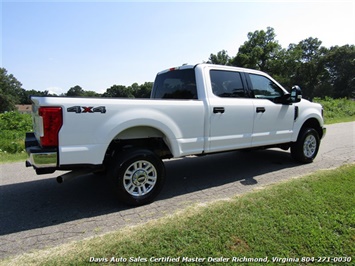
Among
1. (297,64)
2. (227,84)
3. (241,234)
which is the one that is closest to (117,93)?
(227,84)

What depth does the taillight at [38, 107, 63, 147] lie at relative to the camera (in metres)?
2.77

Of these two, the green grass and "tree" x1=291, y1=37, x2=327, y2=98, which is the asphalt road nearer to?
the green grass

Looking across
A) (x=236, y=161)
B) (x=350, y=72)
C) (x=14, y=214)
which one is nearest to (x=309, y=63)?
(x=350, y=72)

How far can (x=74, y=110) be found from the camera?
9.37ft

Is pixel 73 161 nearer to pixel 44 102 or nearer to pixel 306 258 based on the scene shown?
pixel 44 102

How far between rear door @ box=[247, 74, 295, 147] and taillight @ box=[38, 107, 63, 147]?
3283mm

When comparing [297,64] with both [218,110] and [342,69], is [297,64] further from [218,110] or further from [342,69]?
[218,110]

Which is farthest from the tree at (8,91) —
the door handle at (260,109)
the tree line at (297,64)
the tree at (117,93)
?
the door handle at (260,109)

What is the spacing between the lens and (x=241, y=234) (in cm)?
263

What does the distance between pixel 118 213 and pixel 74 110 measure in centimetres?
148

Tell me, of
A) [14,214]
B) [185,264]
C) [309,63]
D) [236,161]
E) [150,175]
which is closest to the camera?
[185,264]

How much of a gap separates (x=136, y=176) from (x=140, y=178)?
0.07 metres

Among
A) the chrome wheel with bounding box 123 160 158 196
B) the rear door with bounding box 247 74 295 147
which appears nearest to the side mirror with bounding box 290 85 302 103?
the rear door with bounding box 247 74 295 147

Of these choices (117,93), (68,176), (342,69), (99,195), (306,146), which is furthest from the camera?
(342,69)
